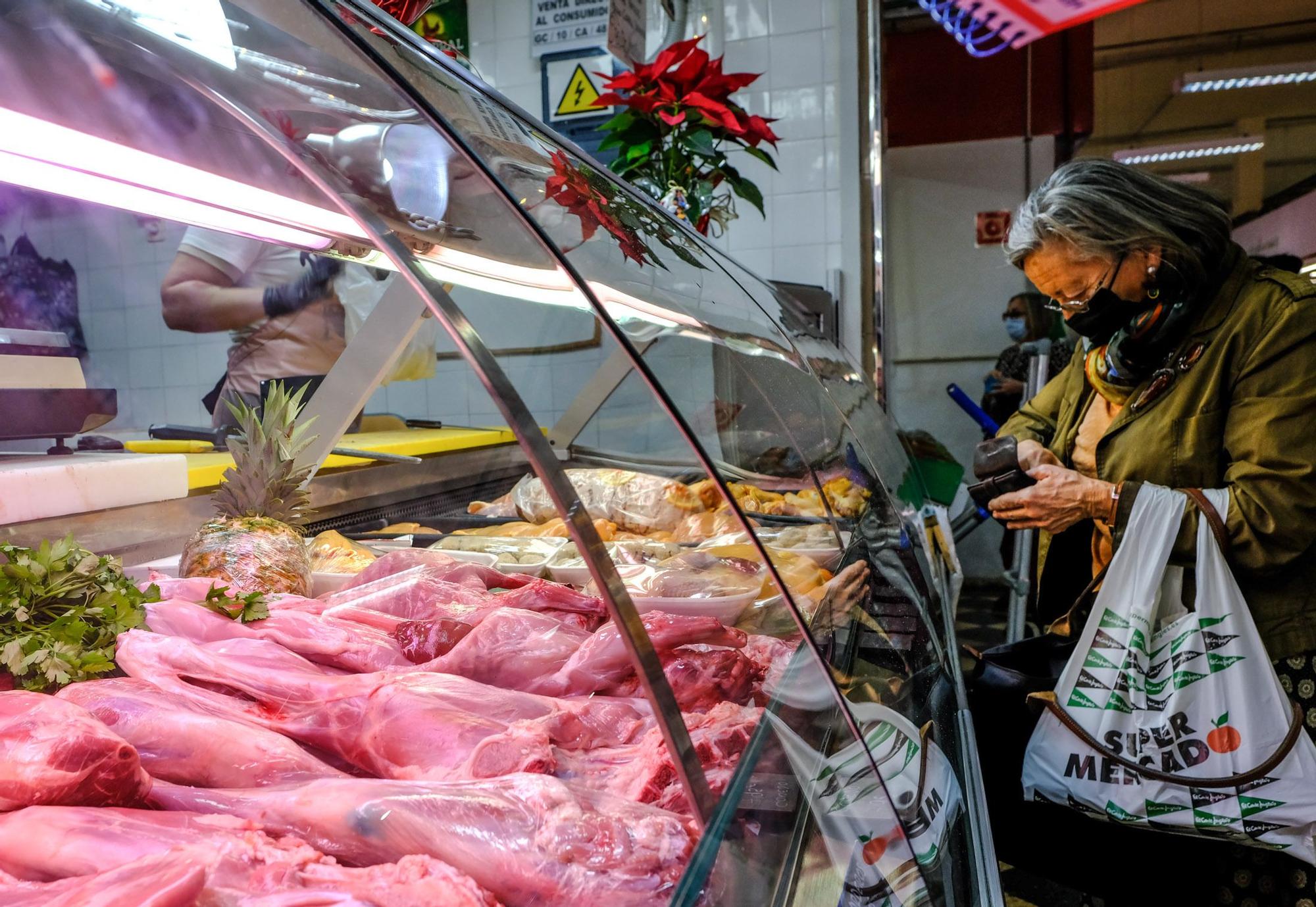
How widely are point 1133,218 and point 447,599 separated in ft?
5.65

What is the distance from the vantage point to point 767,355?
139 cm

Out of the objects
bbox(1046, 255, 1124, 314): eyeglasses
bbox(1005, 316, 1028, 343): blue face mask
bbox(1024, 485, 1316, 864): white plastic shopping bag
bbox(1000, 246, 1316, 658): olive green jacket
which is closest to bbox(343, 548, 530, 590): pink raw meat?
bbox(1024, 485, 1316, 864): white plastic shopping bag

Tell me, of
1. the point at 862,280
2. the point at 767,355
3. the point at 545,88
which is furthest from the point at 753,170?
the point at 767,355

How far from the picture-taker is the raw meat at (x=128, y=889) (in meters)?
0.62

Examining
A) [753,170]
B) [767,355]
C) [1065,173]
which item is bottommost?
[767,355]

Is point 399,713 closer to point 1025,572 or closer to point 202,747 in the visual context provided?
point 202,747

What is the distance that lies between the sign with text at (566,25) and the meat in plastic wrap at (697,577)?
414 centimetres

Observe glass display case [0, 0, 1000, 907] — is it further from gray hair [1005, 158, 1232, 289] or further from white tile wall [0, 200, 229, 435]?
white tile wall [0, 200, 229, 435]

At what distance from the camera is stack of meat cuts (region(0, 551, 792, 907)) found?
0.68 meters

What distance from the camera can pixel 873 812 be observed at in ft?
2.65

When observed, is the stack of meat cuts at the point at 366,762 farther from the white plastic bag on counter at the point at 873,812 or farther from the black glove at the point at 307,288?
the black glove at the point at 307,288

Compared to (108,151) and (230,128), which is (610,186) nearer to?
(230,128)

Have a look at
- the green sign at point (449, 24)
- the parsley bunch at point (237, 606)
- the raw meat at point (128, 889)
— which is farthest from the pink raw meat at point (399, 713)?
the green sign at point (449, 24)

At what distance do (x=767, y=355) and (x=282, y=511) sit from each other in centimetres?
95
